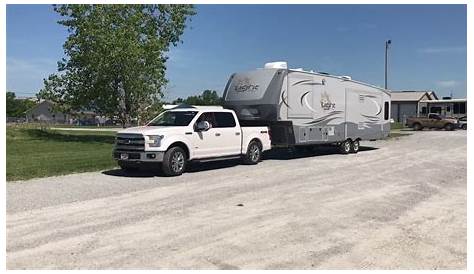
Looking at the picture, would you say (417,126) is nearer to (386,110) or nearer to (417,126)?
(417,126)

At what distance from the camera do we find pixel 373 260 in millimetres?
5836

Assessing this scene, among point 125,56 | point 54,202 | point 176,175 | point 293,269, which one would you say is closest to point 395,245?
point 293,269

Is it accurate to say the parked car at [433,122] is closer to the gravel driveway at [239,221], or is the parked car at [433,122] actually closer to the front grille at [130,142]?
the gravel driveway at [239,221]

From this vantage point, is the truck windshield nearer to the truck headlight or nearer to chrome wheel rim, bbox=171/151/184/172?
chrome wheel rim, bbox=171/151/184/172

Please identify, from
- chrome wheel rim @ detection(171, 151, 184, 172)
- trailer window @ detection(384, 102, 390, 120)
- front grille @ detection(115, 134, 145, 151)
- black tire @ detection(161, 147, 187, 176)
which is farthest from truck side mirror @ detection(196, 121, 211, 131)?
trailer window @ detection(384, 102, 390, 120)

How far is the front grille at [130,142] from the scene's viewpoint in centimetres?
1307

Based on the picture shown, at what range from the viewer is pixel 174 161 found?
13281mm

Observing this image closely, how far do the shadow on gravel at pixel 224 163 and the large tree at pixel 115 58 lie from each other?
983 cm

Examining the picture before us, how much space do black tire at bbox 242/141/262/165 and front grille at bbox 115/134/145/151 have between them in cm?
405

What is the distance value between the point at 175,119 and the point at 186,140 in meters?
1.01

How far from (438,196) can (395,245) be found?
4.40 m

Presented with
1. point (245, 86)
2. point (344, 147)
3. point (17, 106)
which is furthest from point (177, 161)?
point (17, 106)

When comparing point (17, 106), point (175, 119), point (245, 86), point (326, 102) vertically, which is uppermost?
point (17, 106)

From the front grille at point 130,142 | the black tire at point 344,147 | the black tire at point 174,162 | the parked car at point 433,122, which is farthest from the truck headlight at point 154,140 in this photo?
the parked car at point 433,122
